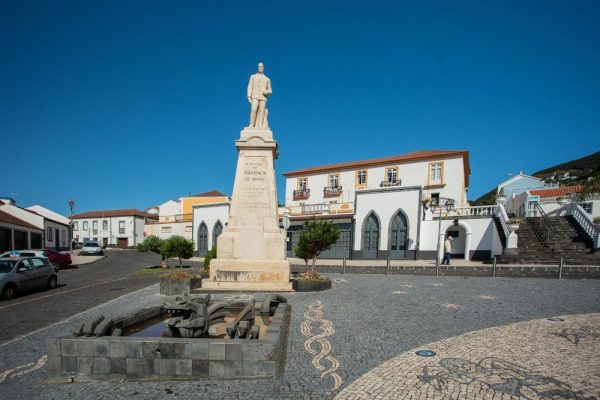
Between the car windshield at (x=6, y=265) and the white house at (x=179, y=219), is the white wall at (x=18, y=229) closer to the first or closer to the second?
the white house at (x=179, y=219)

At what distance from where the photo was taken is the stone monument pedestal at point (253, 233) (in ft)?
30.1

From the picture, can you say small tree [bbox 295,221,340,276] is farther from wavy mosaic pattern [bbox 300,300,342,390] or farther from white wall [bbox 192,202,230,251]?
white wall [bbox 192,202,230,251]

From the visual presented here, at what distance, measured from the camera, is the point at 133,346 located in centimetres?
354

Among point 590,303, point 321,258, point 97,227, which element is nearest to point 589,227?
point 590,303

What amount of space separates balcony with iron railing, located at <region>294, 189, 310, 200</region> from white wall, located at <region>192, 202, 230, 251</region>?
36.0 ft

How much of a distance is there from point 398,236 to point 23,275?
73.4ft

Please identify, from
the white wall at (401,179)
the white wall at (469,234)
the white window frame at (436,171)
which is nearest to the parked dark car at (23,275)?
the white wall at (469,234)

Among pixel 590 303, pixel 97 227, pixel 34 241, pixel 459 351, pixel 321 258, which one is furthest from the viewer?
pixel 97 227

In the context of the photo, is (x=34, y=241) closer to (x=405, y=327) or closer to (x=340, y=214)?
(x=340, y=214)

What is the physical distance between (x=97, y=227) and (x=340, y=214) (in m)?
51.1

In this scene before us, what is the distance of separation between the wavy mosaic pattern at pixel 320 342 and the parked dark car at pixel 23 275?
1014 centimetres

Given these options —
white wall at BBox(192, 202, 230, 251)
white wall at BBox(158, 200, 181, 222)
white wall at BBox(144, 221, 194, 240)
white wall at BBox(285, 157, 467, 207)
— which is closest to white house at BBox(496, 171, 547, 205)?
white wall at BBox(285, 157, 467, 207)

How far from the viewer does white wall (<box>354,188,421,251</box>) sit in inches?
920

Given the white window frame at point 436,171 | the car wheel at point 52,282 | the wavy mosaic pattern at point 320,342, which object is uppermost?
the white window frame at point 436,171
